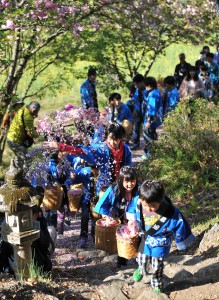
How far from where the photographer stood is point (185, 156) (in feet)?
30.1

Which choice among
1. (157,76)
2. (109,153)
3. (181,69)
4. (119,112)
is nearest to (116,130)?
(109,153)

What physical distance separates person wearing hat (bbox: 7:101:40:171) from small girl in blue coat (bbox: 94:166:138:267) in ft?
10.4

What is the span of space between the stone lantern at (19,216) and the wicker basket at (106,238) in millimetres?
1360

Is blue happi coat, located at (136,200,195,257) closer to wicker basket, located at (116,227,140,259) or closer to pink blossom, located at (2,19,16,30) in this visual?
wicker basket, located at (116,227,140,259)

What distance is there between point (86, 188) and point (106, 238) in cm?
154

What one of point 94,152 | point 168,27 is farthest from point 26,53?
point 168,27

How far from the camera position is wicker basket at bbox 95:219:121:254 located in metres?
6.39

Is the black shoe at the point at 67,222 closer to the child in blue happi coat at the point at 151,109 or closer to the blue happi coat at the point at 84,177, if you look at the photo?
the blue happi coat at the point at 84,177

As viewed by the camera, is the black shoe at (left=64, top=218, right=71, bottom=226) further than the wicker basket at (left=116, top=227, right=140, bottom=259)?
Yes

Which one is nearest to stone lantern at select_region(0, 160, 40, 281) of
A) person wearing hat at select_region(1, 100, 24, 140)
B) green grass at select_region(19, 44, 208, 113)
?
person wearing hat at select_region(1, 100, 24, 140)

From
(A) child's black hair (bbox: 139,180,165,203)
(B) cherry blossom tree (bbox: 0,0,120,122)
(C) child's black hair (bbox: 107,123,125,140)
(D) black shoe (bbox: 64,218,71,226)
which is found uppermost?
(B) cherry blossom tree (bbox: 0,0,120,122)

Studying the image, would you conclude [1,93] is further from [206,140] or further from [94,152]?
[206,140]

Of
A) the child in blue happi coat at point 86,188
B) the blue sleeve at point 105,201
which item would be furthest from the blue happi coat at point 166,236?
the child in blue happi coat at point 86,188

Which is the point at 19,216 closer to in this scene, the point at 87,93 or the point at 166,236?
the point at 166,236
